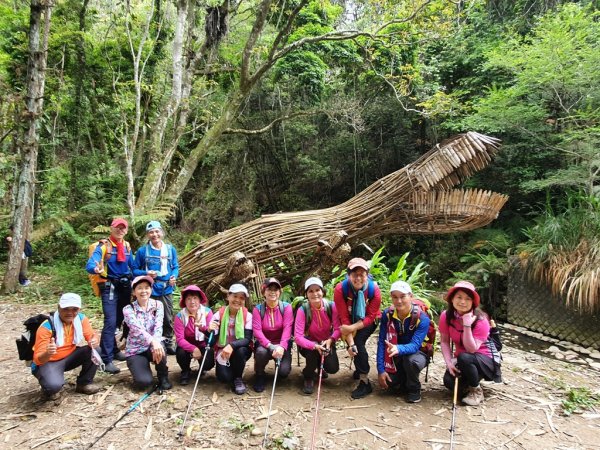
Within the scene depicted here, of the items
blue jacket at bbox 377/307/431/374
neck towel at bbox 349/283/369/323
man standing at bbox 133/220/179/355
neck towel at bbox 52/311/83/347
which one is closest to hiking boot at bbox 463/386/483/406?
blue jacket at bbox 377/307/431/374

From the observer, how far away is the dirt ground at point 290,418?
10.1 ft

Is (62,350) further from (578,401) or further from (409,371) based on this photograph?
→ (578,401)

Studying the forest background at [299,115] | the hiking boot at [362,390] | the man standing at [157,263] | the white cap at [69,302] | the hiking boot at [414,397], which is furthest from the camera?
the forest background at [299,115]

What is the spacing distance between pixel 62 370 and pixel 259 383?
1.81m

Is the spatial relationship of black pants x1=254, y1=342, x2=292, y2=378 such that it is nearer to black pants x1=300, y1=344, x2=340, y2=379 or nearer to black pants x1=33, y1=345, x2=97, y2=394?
black pants x1=300, y1=344, x2=340, y2=379

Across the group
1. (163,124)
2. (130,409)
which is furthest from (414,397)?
(163,124)

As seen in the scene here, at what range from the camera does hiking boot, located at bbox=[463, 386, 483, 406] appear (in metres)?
3.64

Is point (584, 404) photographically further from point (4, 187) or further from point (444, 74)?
point (4, 187)

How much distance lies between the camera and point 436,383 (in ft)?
13.7

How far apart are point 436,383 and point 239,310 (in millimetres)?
2230

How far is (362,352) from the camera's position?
12.7ft

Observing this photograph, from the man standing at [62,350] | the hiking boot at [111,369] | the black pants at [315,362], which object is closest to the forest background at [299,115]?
the hiking boot at [111,369]

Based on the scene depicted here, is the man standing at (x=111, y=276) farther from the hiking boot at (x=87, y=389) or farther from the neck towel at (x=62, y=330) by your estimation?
the neck towel at (x=62, y=330)

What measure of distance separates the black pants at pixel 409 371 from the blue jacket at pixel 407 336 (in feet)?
0.21
